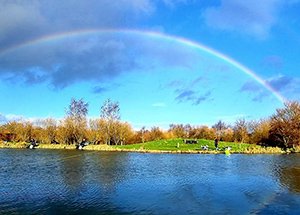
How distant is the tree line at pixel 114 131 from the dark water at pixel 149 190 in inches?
1849

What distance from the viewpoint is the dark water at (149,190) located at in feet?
90.3

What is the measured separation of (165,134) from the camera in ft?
447

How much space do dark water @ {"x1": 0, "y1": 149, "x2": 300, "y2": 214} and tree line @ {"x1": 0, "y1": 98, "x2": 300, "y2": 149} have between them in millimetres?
46976

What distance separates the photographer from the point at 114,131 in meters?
110

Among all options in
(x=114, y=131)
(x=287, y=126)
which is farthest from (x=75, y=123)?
(x=287, y=126)

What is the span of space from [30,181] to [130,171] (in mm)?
13681

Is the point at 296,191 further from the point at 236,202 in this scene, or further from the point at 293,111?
the point at 293,111

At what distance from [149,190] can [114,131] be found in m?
76.0

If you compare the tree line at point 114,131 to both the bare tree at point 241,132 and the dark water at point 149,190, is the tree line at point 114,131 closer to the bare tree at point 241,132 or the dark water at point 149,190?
the bare tree at point 241,132

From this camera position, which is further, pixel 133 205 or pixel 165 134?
pixel 165 134

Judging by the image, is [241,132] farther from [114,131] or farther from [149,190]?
[149,190]

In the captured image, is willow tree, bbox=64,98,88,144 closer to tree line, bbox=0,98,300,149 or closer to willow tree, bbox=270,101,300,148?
tree line, bbox=0,98,300,149

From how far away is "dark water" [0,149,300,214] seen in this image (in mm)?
27531

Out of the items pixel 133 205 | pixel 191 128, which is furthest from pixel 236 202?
pixel 191 128
